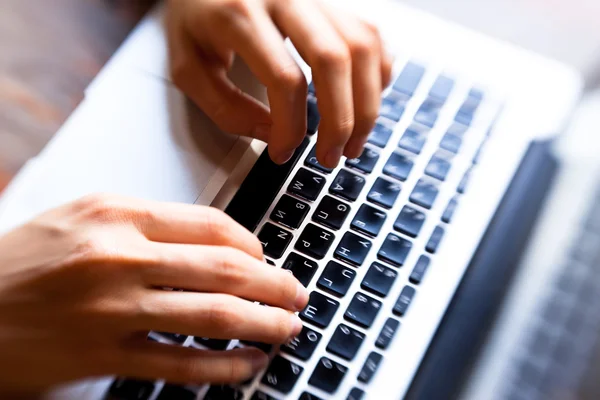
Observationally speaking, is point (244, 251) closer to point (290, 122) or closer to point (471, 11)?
point (290, 122)

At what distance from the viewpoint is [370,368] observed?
427 mm

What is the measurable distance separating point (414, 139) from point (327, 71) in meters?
0.12

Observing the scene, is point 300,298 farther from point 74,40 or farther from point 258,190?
point 74,40

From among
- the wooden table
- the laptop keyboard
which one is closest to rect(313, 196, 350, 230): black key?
the laptop keyboard

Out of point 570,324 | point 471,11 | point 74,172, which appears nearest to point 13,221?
point 74,172

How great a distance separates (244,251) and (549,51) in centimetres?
44

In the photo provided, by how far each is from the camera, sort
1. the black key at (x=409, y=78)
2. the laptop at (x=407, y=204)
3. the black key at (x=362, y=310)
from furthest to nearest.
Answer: the black key at (x=409, y=78) < the black key at (x=362, y=310) < the laptop at (x=407, y=204)

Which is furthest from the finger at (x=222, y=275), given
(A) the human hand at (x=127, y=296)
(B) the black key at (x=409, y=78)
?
(B) the black key at (x=409, y=78)

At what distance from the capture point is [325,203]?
489 millimetres

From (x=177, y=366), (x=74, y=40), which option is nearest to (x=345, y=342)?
(x=177, y=366)

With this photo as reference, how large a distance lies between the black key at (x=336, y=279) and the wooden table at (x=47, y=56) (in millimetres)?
328

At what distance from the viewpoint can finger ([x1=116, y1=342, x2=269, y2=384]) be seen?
1.30ft

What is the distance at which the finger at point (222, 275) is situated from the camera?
0.40 meters

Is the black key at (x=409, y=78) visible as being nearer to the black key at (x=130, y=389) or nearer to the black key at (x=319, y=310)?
the black key at (x=319, y=310)
